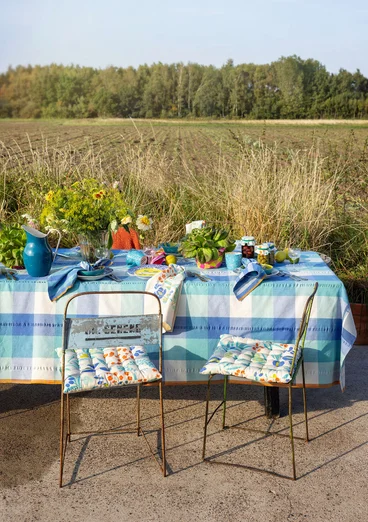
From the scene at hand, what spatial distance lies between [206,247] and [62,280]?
0.94 meters

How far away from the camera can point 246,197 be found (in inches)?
261

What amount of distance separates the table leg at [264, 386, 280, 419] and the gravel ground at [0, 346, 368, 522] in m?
0.06

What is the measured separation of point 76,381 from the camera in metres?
3.07

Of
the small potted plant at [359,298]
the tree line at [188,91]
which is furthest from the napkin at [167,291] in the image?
the tree line at [188,91]

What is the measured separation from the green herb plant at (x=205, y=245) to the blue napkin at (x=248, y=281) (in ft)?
1.17

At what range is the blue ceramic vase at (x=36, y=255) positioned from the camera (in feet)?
12.6

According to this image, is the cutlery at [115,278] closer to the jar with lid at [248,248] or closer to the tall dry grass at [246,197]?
the jar with lid at [248,248]

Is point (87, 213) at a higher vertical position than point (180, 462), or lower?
higher

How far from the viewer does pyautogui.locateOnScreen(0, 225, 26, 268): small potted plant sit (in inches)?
159

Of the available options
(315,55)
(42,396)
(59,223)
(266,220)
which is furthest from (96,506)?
(315,55)

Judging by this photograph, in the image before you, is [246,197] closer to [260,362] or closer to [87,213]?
[87,213]

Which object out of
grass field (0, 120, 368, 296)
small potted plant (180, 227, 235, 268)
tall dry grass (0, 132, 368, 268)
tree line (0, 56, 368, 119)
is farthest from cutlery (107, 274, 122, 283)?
tree line (0, 56, 368, 119)

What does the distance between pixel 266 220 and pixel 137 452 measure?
137 inches

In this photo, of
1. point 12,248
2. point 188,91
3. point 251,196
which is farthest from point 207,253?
point 188,91
